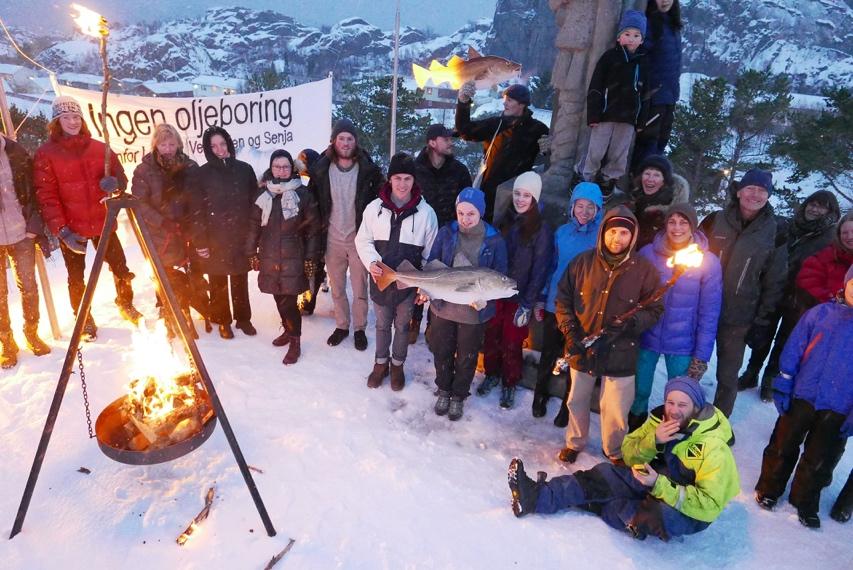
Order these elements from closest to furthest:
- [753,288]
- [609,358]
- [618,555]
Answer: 1. [618,555]
2. [609,358]
3. [753,288]

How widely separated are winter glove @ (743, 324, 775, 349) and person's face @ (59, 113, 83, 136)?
23.7 ft

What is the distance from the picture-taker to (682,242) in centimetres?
385

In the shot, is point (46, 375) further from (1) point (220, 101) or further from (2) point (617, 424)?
(2) point (617, 424)

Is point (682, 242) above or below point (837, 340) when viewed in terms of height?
above

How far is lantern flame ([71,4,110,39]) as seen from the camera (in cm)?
253

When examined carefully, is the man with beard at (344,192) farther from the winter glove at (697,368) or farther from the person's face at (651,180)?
the winter glove at (697,368)

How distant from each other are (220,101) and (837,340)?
8262 millimetres

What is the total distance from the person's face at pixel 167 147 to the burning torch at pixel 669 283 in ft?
15.5

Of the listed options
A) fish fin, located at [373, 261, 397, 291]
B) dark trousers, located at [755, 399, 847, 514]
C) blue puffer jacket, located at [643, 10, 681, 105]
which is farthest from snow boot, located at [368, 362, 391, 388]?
blue puffer jacket, located at [643, 10, 681, 105]

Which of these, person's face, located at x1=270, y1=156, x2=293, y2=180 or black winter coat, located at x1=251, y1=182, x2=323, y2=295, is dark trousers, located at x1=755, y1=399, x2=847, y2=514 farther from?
person's face, located at x1=270, y1=156, x2=293, y2=180

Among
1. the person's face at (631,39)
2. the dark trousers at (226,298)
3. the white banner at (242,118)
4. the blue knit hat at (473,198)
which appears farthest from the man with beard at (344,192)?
the person's face at (631,39)

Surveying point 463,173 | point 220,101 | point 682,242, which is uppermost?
point 220,101

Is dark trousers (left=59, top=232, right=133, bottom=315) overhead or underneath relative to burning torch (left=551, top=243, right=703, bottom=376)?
underneath

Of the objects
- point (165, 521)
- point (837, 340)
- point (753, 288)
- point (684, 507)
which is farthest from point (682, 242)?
point (165, 521)
